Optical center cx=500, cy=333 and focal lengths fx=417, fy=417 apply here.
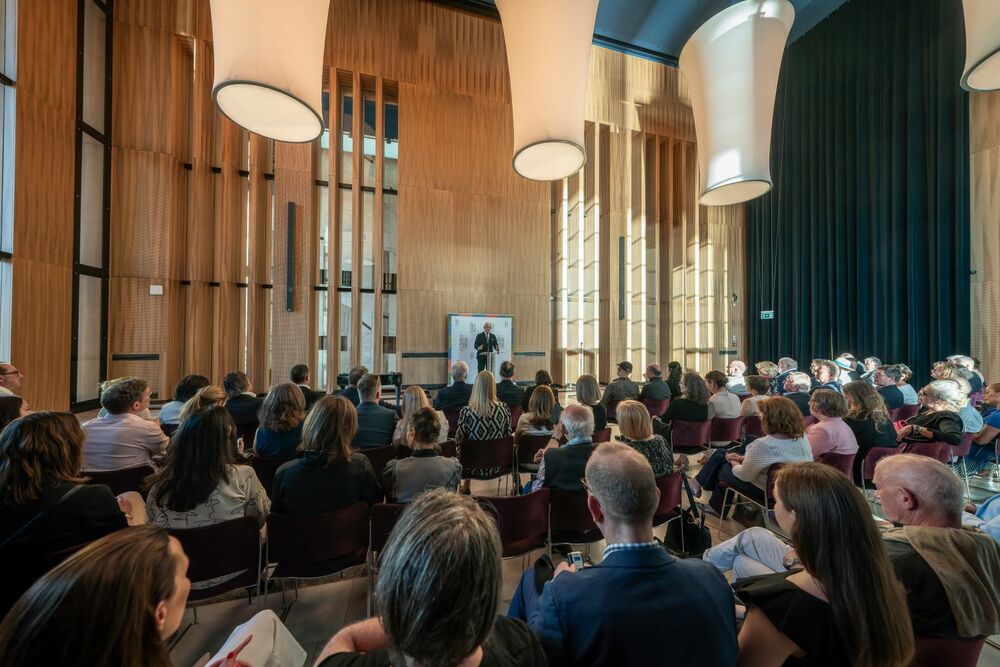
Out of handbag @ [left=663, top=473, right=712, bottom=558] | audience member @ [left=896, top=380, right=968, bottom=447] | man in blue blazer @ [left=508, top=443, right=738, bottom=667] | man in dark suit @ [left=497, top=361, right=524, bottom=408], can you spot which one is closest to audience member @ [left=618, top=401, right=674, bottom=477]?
handbag @ [left=663, top=473, right=712, bottom=558]

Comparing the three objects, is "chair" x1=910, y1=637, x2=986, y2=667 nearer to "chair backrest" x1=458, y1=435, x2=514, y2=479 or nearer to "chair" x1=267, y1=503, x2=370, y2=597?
"chair" x1=267, y1=503, x2=370, y2=597

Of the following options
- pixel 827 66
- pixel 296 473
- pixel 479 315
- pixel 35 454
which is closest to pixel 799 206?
pixel 827 66

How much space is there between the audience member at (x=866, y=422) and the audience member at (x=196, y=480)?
459 centimetres

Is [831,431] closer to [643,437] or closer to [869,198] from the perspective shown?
[643,437]

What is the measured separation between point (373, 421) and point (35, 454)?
2224 millimetres

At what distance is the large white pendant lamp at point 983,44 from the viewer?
4469 mm

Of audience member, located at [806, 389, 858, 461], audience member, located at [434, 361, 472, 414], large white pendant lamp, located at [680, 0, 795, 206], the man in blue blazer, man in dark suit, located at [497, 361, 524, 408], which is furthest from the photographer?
large white pendant lamp, located at [680, 0, 795, 206]

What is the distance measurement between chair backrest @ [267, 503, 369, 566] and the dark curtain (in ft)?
35.7

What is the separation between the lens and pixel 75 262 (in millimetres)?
6230

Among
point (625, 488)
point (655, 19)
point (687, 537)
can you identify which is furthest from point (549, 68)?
point (625, 488)

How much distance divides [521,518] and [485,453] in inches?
52.0

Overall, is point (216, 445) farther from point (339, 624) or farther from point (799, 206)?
point (799, 206)

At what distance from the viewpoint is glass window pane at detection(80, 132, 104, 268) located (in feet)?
21.2

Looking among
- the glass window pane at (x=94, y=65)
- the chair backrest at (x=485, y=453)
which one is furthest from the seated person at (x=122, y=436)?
the glass window pane at (x=94, y=65)
